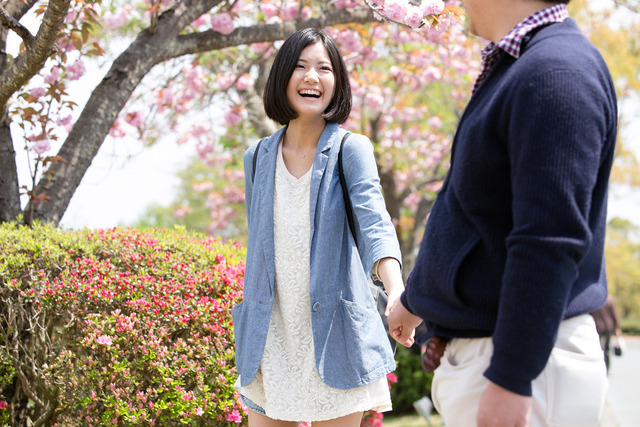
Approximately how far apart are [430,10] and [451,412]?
256cm

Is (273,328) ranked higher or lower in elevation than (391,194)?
higher

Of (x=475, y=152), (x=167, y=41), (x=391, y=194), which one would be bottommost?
(x=391, y=194)

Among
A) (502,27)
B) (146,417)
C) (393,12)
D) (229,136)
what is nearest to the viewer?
(502,27)

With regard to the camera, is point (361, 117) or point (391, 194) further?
point (361, 117)

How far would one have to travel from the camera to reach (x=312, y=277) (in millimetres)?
2102

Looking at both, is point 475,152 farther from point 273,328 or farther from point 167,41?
point 167,41

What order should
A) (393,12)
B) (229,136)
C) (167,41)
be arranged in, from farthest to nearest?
(229,136)
(167,41)
(393,12)

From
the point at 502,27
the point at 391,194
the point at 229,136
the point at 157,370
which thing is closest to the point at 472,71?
the point at 391,194

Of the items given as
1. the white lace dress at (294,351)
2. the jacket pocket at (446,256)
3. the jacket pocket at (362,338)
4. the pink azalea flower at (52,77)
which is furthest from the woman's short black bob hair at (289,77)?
the pink azalea flower at (52,77)

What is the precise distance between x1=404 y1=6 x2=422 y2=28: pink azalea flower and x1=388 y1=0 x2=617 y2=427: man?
2.00m

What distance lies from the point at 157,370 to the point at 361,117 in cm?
670

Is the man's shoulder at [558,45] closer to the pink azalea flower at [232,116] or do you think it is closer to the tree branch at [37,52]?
the tree branch at [37,52]

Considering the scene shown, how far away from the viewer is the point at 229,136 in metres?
8.17

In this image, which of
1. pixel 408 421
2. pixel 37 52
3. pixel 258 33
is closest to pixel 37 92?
pixel 37 52
